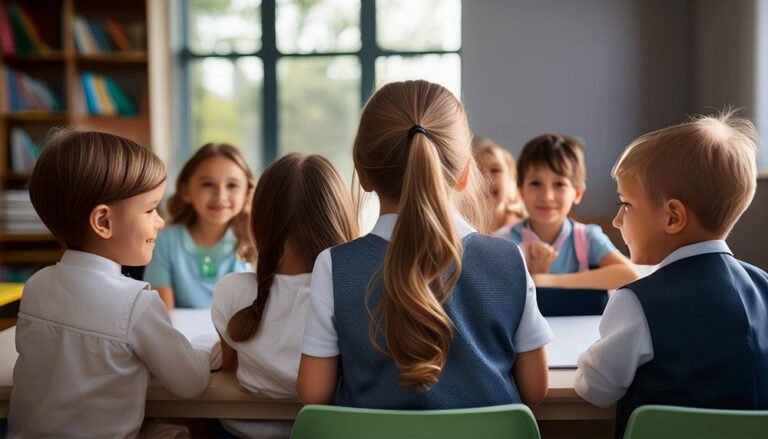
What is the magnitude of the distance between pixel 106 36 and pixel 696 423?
14.6ft

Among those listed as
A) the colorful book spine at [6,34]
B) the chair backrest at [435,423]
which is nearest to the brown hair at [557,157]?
the chair backrest at [435,423]

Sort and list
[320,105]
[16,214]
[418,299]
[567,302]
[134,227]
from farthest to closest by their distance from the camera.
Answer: [320,105], [16,214], [567,302], [134,227], [418,299]

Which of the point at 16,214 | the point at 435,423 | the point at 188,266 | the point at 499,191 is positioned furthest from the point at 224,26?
the point at 435,423

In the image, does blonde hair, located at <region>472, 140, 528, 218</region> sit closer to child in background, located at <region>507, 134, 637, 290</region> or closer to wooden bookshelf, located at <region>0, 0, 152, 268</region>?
child in background, located at <region>507, 134, 637, 290</region>

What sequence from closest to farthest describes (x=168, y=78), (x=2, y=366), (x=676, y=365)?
1. (x=676, y=365)
2. (x=2, y=366)
3. (x=168, y=78)

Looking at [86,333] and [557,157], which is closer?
[86,333]

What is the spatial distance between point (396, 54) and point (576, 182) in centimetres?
277

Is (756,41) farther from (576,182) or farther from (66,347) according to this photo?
(66,347)

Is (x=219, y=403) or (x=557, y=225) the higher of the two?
(x=557, y=225)

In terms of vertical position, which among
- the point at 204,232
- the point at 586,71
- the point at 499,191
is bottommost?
the point at 204,232

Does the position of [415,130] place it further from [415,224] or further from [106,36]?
[106,36]

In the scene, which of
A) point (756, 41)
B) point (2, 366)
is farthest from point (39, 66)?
point (756, 41)

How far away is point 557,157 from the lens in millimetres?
2502

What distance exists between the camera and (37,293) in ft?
4.56
